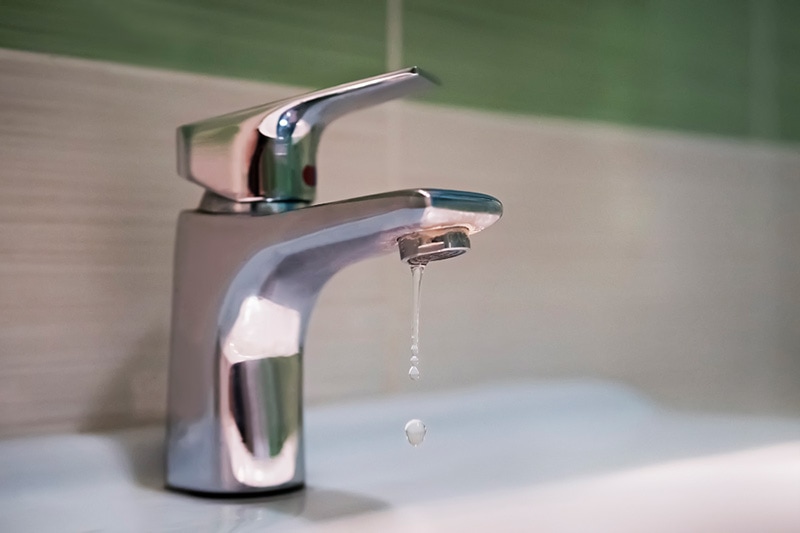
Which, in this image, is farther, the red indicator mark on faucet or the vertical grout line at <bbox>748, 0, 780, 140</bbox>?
the vertical grout line at <bbox>748, 0, 780, 140</bbox>

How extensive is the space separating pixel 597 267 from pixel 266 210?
0.38m

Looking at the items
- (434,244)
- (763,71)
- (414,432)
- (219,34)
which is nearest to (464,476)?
(414,432)

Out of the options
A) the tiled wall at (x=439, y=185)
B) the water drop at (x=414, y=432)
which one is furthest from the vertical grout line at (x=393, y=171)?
the water drop at (x=414, y=432)

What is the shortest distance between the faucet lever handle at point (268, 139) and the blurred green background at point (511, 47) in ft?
0.34

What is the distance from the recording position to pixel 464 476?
0.51 meters

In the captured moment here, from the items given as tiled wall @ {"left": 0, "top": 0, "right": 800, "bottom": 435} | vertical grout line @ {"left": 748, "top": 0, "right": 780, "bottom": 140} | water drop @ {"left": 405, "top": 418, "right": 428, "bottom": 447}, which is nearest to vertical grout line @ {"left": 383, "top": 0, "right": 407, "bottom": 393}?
tiled wall @ {"left": 0, "top": 0, "right": 800, "bottom": 435}

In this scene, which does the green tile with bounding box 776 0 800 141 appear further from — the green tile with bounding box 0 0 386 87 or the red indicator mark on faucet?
the red indicator mark on faucet

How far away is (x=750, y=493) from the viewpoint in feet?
1.55

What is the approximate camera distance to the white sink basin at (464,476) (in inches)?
16.4

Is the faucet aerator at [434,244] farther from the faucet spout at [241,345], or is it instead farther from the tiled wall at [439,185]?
the tiled wall at [439,185]

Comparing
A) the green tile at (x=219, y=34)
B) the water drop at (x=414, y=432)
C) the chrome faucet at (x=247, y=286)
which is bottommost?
the water drop at (x=414, y=432)

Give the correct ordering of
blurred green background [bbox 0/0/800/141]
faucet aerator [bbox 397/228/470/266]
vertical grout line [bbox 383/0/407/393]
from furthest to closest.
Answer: vertical grout line [bbox 383/0/407/393], blurred green background [bbox 0/0/800/141], faucet aerator [bbox 397/228/470/266]

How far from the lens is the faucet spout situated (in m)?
0.43

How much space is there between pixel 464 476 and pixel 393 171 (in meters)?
0.22
